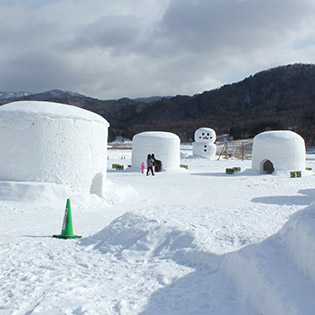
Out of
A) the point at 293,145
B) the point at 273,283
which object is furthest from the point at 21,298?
the point at 293,145

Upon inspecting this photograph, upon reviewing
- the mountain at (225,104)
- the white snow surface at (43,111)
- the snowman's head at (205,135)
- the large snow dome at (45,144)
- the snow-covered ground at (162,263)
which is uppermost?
the mountain at (225,104)

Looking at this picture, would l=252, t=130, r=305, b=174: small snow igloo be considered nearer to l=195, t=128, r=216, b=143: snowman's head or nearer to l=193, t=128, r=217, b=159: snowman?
l=193, t=128, r=217, b=159: snowman

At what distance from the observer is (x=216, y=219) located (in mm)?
6121

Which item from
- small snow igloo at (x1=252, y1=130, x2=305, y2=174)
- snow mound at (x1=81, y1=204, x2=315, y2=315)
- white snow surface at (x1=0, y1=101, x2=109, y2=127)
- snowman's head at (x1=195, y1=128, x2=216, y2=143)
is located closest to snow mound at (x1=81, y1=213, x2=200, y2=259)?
snow mound at (x1=81, y1=204, x2=315, y2=315)

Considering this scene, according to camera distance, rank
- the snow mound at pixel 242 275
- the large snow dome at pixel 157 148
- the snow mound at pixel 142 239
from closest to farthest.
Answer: the snow mound at pixel 242 275 < the snow mound at pixel 142 239 < the large snow dome at pixel 157 148

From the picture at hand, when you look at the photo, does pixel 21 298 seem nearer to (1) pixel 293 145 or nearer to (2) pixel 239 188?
(2) pixel 239 188

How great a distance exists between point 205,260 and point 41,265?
2407 millimetres

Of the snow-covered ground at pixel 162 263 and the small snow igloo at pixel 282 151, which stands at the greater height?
the small snow igloo at pixel 282 151

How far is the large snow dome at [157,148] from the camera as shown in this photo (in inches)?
774

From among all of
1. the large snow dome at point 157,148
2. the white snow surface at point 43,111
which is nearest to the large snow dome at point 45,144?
the white snow surface at point 43,111

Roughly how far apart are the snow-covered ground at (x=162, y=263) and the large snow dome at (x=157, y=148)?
11.6 meters

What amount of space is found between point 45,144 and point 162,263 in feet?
20.0

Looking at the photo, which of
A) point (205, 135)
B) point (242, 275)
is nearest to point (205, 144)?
point (205, 135)

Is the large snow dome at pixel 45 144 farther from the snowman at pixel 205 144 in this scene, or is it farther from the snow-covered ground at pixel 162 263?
the snowman at pixel 205 144
